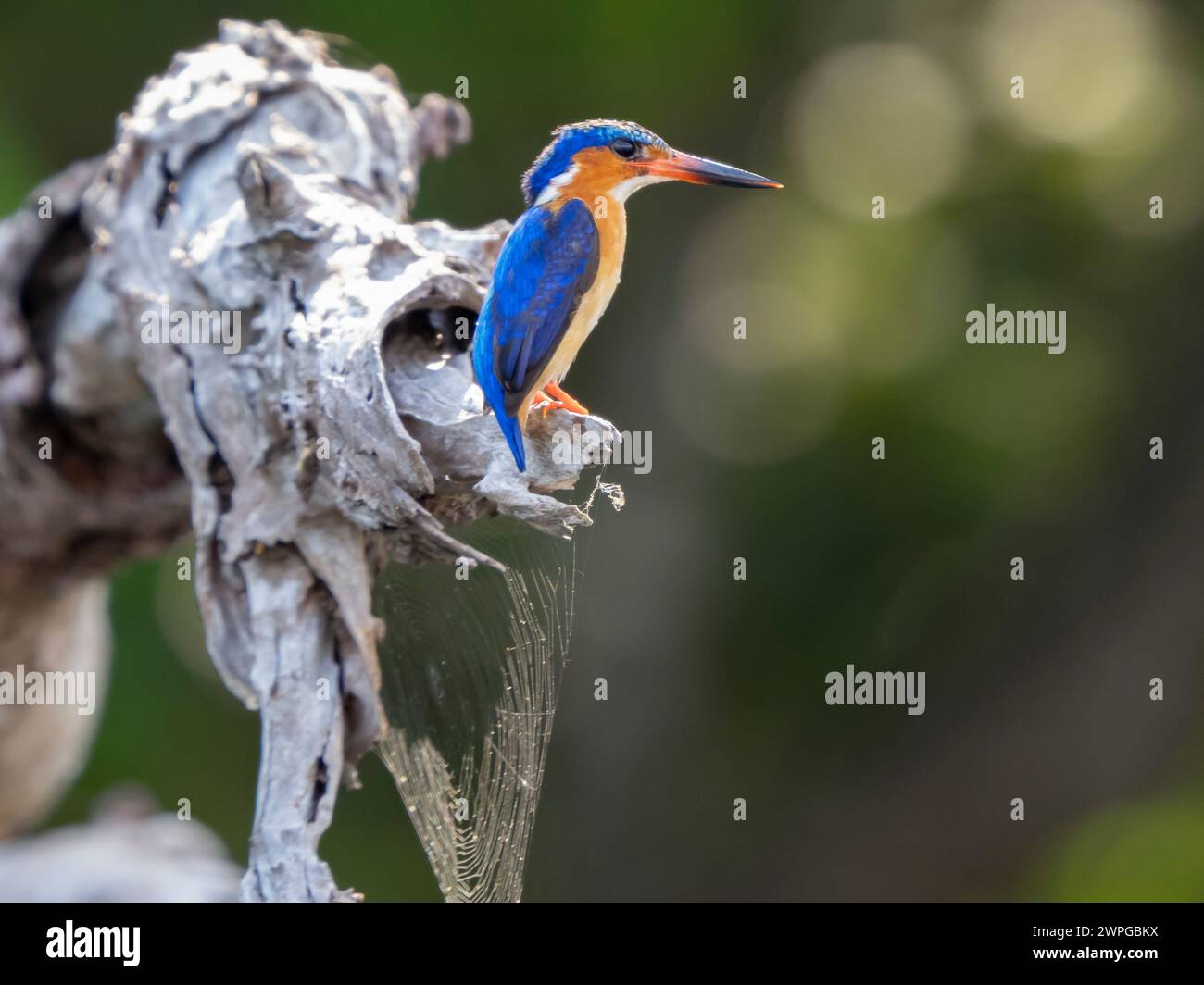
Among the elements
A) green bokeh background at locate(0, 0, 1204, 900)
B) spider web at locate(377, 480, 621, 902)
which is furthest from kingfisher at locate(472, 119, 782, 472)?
green bokeh background at locate(0, 0, 1204, 900)

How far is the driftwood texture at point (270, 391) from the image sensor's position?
2.19 meters

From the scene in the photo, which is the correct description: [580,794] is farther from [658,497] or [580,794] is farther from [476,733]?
[476,733]

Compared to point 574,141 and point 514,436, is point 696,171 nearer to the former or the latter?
point 574,141

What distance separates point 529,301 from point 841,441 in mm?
4653

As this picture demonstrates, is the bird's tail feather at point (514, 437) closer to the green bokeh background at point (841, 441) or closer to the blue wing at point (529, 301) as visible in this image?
the blue wing at point (529, 301)

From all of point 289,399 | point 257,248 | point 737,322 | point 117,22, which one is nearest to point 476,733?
point 289,399

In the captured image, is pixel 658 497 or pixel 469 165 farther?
pixel 658 497

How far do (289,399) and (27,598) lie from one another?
1.43m

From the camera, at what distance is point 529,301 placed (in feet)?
7.21

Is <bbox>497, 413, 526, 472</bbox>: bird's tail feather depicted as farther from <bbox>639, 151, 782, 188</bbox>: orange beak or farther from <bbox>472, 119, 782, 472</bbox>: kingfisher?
<bbox>639, 151, 782, 188</bbox>: orange beak

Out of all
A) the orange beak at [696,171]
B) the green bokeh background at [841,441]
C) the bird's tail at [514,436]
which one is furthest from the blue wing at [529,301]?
the green bokeh background at [841,441]

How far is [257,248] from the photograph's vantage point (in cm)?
252

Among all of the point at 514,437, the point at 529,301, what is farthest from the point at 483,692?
the point at 529,301

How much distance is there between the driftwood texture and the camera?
86.4 inches
